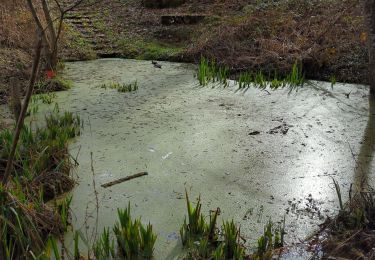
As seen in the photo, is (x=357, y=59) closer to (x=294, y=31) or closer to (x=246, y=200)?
(x=294, y=31)

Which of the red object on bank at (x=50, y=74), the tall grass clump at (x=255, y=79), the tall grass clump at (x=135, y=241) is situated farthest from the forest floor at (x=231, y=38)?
the tall grass clump at (x=135, y=241)

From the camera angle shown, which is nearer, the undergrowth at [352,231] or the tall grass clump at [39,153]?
the undergrowth at [352,231]

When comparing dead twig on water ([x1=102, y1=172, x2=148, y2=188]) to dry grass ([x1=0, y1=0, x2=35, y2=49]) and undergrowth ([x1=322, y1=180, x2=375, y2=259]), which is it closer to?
undergrowth ([x1=322, y1=180, x2=375, y2=259])

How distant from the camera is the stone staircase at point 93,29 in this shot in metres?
7.07

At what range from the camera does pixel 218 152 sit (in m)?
3.11

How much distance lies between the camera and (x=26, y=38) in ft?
19.8

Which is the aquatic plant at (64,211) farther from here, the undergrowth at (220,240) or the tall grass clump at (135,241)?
the undergrowth at (220,240)

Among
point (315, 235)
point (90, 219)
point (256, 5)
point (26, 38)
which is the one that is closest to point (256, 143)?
point (315, 235)

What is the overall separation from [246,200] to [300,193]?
34 centimetres

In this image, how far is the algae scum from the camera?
2348mm

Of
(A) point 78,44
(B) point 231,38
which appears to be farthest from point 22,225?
(A) point 78,44

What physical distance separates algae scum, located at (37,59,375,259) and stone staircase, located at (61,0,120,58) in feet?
7.36

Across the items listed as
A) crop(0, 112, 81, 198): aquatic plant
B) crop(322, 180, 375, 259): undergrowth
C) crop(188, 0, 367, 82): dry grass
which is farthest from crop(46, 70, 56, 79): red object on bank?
crop(322, 180, 375, 259): undergrowth

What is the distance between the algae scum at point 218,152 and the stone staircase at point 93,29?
2.24 meters
